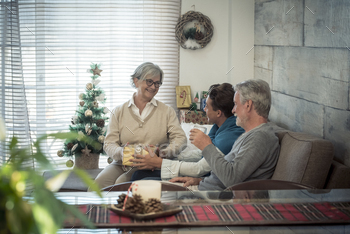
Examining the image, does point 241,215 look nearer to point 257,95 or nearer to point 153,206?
point 153,206

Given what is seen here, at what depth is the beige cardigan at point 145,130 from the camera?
2.58m

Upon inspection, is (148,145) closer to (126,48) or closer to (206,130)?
(206,130)

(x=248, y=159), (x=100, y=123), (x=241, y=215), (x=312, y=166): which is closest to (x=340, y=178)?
(x=312, y=166)

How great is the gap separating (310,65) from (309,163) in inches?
38.9

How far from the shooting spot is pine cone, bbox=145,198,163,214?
1145mm

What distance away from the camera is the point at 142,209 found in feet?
3.77

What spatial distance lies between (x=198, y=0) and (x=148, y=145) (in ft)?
7.64

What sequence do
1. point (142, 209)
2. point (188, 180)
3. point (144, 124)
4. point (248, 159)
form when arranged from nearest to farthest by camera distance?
point (142, 209) < point (248, 159) < point (188, 180) < point (144, 124)

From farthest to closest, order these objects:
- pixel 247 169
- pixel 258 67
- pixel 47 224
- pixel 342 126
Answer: pixel 258 67 < pixel 342 126 < pixel 247 169 < pixel 47 224

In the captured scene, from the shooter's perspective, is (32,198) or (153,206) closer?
(32,198)

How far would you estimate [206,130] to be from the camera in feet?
11.1

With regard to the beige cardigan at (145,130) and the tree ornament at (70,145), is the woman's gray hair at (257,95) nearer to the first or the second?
the beige cardigan at (145,130)

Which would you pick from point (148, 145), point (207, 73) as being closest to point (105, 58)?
point (207, 73)

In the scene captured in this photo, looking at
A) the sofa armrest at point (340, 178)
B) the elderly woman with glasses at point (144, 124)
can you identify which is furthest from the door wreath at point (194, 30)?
the sofa armrest at point (340, 178)
